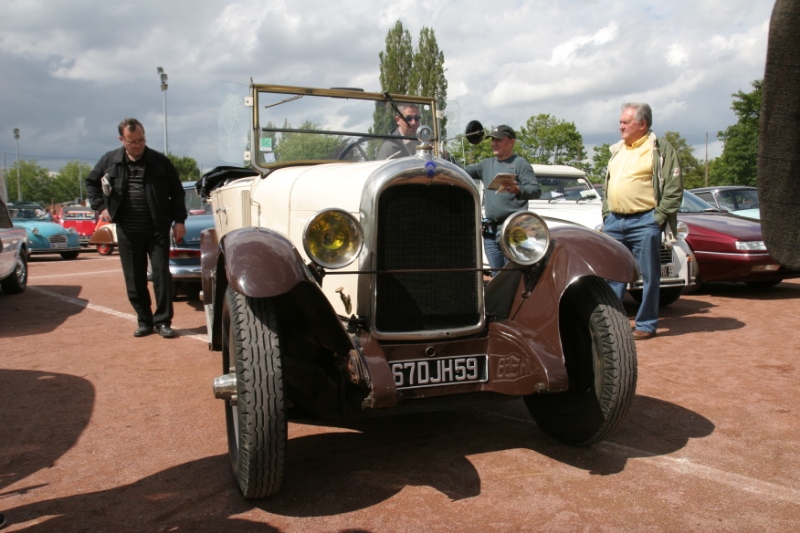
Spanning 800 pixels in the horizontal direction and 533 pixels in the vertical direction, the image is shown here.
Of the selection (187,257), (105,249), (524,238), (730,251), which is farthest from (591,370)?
(105,249)

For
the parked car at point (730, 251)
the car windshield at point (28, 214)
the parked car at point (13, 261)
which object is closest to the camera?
the parked car at point (730, 251)

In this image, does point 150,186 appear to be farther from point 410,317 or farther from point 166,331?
point 410,317

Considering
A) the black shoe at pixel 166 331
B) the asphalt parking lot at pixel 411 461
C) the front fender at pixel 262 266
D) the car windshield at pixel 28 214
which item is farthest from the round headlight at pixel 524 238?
the car windshield at pixel 28 214

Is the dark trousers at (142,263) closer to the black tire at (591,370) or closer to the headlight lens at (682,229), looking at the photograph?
the black tire at (591,370)

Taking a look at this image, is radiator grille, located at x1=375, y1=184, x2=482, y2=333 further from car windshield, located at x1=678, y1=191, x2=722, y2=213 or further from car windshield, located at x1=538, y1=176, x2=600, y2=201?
car windshield, located at x1=678, y1=191, x2=722, y2=213

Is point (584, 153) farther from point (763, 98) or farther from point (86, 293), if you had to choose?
point (763, 98)

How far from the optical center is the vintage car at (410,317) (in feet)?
9.18

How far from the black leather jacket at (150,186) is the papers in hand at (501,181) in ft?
10.5

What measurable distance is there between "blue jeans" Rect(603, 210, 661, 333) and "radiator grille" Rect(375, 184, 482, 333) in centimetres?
283

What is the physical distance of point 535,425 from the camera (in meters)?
3.81

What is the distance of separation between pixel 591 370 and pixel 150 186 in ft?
14.5

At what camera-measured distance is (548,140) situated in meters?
35.2

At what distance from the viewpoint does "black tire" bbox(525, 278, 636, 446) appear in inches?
122

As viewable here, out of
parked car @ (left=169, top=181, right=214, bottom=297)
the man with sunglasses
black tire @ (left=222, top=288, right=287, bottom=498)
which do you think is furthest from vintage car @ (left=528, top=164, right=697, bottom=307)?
parked car @ (left=169, top=181, right=214, bottom=297)
